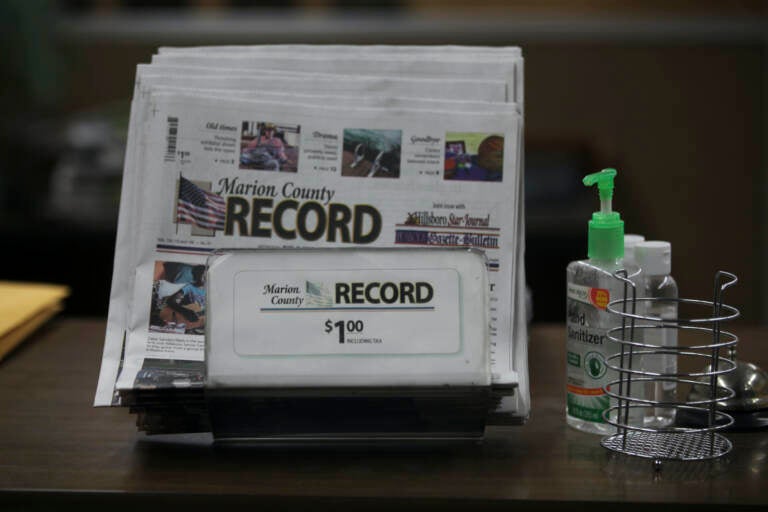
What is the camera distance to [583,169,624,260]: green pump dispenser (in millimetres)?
548

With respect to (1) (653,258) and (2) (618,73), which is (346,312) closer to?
(1) (653,258)

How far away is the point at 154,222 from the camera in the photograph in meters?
0.58

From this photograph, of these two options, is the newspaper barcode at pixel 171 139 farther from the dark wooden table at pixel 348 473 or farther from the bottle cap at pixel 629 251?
the bottle cap at pixel 629 251

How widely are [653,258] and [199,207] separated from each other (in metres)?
0.28

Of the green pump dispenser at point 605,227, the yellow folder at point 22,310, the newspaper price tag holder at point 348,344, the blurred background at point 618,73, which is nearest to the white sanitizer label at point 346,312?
the newspaper price tag holder at point 348,344

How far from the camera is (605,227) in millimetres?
552

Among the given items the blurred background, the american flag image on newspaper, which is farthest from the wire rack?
the blurred background

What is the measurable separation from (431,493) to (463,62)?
30 cm

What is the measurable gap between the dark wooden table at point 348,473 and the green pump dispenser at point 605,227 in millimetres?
108

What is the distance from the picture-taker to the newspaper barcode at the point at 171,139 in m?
0.58

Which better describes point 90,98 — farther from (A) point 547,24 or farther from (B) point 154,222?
(B) point 154,222

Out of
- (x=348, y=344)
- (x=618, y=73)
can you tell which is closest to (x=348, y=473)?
(x=348, y=344)

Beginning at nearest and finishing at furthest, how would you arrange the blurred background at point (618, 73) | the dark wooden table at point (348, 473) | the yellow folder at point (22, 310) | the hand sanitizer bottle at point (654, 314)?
the dark wooden table at point (348, 473) → the hand sanitizer bottle at point (654, 314) → the yellow folder at point (22, 310) → the blurred background at point (618, 73)

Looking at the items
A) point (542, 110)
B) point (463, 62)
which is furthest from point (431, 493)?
point (542, 110)
